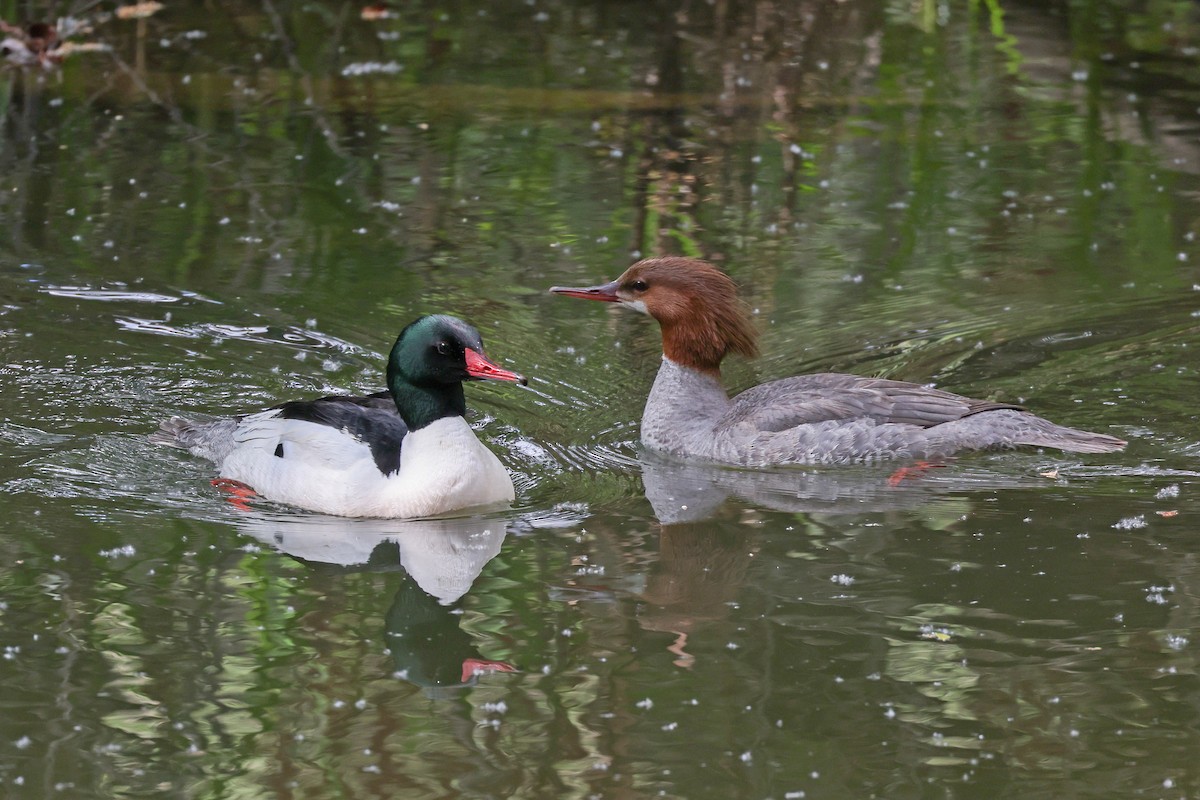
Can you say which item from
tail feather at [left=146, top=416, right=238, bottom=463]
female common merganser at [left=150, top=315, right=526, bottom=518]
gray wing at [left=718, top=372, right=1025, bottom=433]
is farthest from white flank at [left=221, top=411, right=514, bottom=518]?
gray wing at [left=718, top=372, right=1025, bottom=433]

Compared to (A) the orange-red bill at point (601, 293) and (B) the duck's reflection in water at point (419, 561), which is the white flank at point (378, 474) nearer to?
(B) the duck's reflection in water at point (419, 561)

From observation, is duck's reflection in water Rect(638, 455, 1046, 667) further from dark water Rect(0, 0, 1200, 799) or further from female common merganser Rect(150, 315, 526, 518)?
female common merganser Rect(150, 315, 526, 518)

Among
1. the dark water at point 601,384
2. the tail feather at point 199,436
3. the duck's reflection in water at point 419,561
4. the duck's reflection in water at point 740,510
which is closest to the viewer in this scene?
the dark water at point 601,384

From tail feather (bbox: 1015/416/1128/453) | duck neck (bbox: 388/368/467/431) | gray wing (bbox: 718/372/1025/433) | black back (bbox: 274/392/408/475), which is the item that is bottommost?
tail feather (bbox: 1015/416/1128/453)

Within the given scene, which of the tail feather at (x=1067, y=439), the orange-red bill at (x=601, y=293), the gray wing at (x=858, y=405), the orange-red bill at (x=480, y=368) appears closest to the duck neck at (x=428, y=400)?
the orange-red bill at (x=480, y=368)

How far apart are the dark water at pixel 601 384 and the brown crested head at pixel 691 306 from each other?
0.65 metres

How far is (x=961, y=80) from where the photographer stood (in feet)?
52.7

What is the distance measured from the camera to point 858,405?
8.91 metres

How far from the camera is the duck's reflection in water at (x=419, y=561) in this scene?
6582mm

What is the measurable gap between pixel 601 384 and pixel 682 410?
86 cm

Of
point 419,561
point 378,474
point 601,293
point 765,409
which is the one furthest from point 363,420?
point 765,409

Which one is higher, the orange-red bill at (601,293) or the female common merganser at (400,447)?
the orange-red bill at (601,293)

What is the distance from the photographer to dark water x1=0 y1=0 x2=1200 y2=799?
598 centimetres

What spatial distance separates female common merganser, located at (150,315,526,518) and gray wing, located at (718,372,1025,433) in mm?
1551
